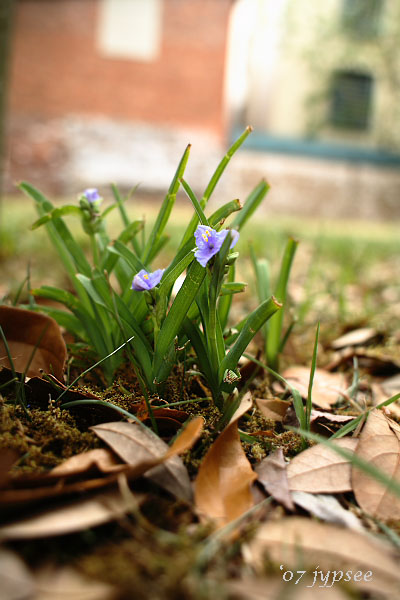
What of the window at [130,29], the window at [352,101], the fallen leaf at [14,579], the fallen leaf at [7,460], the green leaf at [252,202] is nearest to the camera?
the fallen leaf at [14,579]

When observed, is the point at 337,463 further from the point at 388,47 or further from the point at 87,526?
the point at 388,47

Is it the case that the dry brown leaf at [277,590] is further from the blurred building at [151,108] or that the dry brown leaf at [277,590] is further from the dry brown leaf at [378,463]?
the blurred building at [151,108]

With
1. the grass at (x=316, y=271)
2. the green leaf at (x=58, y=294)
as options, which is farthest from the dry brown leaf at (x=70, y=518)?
the grass at (x=316, y=271)

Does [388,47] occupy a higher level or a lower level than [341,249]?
higher

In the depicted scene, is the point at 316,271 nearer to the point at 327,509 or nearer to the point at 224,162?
the point at 224,162

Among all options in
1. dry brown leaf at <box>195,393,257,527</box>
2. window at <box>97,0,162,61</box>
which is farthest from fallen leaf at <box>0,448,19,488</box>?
window at <box>97,0,162,61</box>

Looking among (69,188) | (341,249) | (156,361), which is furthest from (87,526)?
(69,188)

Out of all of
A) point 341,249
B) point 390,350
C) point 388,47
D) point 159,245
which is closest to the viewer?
point 159,245

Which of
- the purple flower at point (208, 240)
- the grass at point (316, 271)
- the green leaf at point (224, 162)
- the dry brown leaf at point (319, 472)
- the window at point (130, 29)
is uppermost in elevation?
the window at point (130, 29)
